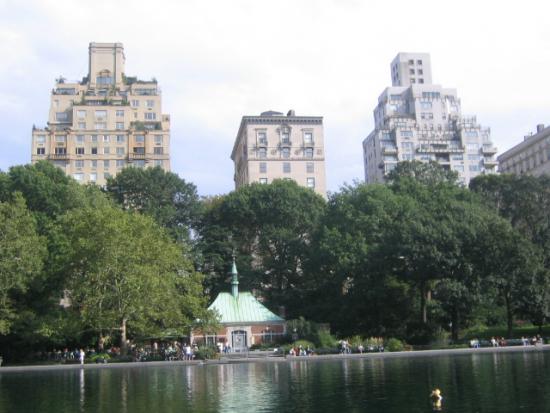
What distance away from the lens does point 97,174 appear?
413 feet

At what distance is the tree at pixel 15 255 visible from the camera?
197ft

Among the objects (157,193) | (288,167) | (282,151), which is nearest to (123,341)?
(157,193)

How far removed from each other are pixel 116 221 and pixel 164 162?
6751 cm

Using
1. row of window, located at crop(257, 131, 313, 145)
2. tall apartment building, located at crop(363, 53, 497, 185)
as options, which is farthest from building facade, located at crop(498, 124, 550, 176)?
row of window, located at crop(257, 131, 313, 145)

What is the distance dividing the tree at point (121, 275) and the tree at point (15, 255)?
279 cm

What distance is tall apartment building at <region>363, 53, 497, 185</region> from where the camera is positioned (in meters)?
148

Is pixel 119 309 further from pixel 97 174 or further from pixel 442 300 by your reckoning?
pixel 97 174

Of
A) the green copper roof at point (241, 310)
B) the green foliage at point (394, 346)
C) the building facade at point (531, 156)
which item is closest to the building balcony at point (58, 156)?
the green copper roof at point (241, 310)

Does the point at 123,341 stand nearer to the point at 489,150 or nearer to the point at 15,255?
the point at 15,255

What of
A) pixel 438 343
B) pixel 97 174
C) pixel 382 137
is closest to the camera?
pixel 438 343

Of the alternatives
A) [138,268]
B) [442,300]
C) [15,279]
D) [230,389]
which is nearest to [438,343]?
[442,300]

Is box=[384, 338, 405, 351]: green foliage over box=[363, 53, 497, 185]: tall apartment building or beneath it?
beneath

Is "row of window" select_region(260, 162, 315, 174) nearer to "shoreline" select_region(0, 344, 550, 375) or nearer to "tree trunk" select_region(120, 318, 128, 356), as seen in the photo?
"tree trunk" select_region(120, 318, 128, 356)

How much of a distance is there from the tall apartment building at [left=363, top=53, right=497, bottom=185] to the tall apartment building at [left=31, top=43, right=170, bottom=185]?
50.2 m
